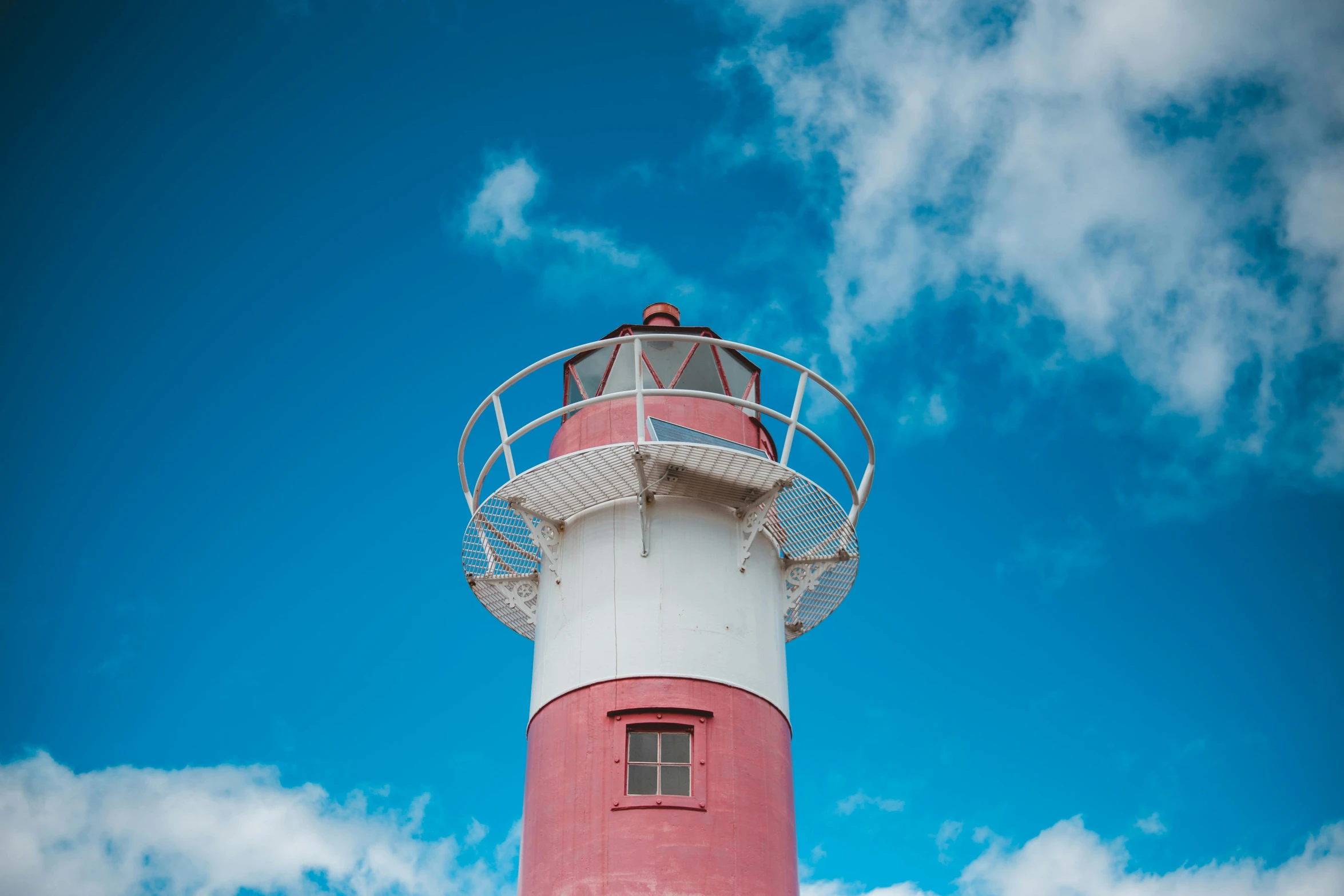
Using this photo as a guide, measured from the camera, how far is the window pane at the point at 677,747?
49.4 feet

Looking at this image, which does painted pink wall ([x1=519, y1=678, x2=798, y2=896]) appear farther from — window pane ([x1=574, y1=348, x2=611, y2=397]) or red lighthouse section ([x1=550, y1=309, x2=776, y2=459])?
window pane ([x1=574, y1=348, x2=611, y2=397])

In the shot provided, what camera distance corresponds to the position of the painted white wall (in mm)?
15766

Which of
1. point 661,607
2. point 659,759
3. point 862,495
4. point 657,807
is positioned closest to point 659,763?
point 659,759

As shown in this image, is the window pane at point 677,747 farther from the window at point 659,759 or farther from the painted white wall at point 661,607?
the painted white wall at point 661,607

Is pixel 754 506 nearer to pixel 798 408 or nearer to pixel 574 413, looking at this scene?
pixel 798 408

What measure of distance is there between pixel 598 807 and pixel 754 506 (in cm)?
531

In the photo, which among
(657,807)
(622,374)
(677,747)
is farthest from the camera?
(622,374)

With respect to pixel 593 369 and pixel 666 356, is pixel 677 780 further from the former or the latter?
pixel 593 369

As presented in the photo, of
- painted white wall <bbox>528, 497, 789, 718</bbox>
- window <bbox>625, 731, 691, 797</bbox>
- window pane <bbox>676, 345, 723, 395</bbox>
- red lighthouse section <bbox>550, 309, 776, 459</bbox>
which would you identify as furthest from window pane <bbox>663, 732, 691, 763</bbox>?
window pane <bbox>676, 345, 723, 395</bbox>

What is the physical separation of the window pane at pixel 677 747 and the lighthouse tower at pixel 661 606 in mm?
21

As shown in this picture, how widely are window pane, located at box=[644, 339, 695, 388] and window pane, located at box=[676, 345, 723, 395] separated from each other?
0.53 feet

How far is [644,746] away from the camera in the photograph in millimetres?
15172

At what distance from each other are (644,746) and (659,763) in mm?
326

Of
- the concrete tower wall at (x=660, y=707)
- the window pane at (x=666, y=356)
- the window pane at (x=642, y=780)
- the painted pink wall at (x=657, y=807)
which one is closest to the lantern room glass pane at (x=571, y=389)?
the window pane at (x=666, y=356)
